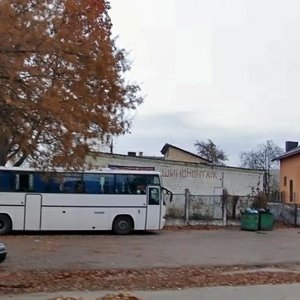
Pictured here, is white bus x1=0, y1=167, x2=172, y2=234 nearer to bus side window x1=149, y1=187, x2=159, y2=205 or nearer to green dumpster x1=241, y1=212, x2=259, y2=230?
bus side window x1=149, y1=187, x2=159, y2=205

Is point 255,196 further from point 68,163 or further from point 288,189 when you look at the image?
point 68,163

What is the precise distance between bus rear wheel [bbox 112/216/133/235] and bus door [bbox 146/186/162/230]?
88cm

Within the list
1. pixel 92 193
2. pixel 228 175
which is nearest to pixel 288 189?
pixel 228 175

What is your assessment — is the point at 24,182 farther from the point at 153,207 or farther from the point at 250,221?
the point at 250,221

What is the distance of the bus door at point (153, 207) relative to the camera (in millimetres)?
30438

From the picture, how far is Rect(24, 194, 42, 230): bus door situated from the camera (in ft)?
94.8

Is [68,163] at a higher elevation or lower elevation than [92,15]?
lower

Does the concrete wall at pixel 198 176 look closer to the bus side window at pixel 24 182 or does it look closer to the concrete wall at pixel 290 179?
the bus side window at pixel 24 182

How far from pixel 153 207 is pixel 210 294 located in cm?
1866

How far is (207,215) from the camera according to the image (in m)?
37.1

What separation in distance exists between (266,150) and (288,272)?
68.7m

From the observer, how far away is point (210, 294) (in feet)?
39.1

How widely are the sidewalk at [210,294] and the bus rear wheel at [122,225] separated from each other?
1774cm

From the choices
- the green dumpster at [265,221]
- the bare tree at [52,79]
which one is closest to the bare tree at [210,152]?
the green dumpster at [265,221]
